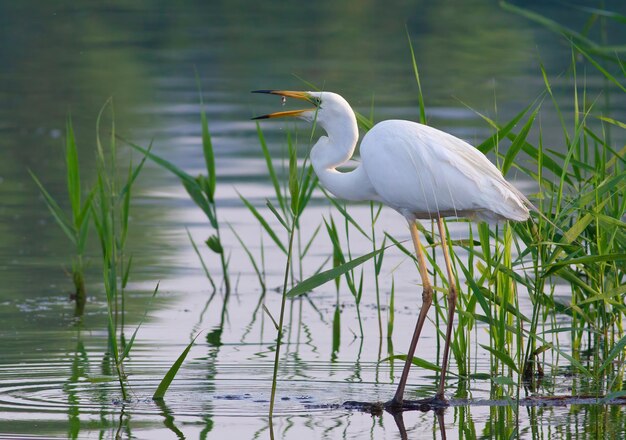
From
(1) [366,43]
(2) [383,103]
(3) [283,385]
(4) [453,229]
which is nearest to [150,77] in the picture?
(2) [383,103]

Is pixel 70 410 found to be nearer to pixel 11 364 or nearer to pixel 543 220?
pixel 11 364

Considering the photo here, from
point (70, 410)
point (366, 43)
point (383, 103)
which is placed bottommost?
point (70, 410)

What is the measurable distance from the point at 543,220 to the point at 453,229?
3547 millimetres

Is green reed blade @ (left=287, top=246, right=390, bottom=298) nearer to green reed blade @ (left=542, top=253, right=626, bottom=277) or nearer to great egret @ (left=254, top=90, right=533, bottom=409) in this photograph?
great egret @ (left=254, top=90, right=533, bottom=409)

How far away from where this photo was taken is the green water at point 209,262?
5.24m

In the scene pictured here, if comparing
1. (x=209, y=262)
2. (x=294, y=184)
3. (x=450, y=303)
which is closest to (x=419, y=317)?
(x=450, y=303)

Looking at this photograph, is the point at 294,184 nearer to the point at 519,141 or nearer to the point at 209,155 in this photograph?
the point at 519,141

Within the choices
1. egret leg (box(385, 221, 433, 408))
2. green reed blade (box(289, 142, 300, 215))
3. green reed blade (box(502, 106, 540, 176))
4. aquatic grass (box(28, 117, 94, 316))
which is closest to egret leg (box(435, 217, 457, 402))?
egret leg (box(385, 221, 433, 408))

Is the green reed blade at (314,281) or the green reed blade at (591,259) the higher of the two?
the green reed blade at (591,259)

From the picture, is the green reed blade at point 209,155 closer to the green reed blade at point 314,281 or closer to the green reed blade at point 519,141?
the green reed blade at point 519,141

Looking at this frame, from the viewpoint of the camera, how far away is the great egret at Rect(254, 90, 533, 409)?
5.56m

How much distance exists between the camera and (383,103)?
49.8 feet

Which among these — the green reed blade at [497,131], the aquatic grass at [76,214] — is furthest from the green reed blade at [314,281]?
the aquatic grass at [76,214]

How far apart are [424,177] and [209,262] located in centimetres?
308
